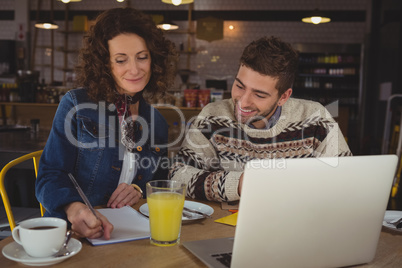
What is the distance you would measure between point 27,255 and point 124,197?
50 cm

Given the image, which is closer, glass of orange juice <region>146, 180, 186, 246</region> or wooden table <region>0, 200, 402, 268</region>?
wooden table <region>0, 200, 402, 268</region>

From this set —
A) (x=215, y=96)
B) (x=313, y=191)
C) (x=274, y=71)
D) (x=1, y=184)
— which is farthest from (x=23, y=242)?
(x=215, y=96)

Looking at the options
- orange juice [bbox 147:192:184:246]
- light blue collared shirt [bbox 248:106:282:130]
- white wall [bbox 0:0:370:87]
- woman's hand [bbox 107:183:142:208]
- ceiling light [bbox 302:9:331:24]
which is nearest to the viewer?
orange juice [bbox 147:192:184:246]

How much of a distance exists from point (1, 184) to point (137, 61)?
72 cm

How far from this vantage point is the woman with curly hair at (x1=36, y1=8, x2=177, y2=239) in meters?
1.52

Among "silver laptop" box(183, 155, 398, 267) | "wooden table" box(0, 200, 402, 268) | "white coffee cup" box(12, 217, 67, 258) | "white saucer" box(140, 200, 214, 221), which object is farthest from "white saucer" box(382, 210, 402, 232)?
"white coffee cup" box(12, 217, 67, 258)

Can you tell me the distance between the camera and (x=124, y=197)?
52.9 inches

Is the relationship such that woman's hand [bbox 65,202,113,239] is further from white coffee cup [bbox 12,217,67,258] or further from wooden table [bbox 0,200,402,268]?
white coffee cup [bbox 12,217,67,258]

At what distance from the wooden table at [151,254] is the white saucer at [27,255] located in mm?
16

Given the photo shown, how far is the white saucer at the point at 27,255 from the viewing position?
2.72 feet

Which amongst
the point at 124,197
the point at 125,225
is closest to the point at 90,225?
the point at 125,225

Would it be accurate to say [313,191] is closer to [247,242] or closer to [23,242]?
[247,242]

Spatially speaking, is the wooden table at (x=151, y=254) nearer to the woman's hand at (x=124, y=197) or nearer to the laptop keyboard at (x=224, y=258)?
the laptop keyboard at (x=224, y=258)

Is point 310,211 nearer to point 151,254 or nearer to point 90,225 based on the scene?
point 151,254
